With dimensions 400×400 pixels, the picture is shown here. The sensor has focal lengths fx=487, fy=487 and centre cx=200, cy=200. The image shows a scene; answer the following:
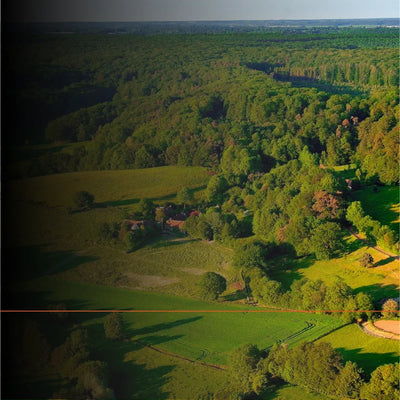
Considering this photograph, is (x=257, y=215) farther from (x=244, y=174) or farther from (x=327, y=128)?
(x=327, y=128)

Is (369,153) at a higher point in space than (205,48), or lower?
lower

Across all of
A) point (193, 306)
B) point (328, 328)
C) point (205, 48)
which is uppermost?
point (205, 48)

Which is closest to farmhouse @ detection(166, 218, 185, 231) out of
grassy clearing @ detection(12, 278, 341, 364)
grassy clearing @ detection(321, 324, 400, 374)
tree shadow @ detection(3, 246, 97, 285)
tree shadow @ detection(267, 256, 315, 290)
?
grassy clearing @ detection(12, 278, 341, 364)

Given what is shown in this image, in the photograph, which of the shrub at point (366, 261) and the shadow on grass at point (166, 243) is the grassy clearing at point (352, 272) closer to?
the shrub at point (366, 261)

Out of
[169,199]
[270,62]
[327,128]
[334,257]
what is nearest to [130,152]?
[169,199]

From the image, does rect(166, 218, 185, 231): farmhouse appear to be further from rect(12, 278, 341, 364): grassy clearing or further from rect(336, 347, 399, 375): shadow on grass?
rect(336, 347, 399, 375): shadow on grass

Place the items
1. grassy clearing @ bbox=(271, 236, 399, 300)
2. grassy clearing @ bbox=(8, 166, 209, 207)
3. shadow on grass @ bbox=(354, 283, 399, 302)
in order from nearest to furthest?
grassy clearing @ bbox=(8, 166, 209, 207) < shadow on grass @ bbox=(354, 283, 399, 302) < grassy clearing @ bbox=(271, 236, 399, 300)

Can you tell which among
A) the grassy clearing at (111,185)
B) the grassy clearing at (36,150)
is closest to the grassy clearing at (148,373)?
the grassy clearing at (111,185)

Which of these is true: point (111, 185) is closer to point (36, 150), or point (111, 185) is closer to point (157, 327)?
point (36, 150)
